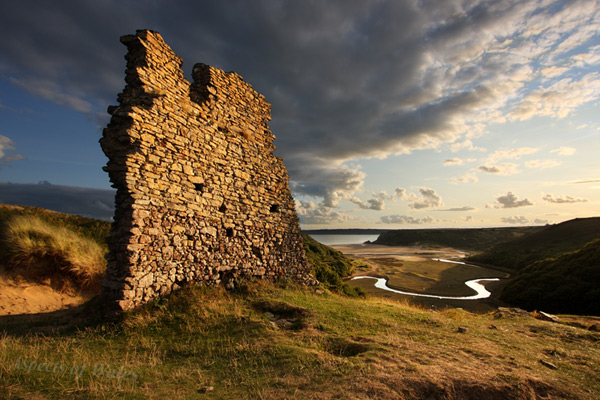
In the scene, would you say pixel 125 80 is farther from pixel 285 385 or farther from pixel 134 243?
pixel 285 385

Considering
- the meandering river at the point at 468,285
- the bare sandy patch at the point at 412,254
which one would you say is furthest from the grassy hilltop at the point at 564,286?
the bare sandy patch at the point at 412,254

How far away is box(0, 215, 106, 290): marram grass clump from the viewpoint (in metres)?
9.96

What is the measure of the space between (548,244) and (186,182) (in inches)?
2005

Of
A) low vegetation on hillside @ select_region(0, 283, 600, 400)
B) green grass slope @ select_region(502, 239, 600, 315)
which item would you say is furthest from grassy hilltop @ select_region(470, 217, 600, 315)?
low vegetation on hillside @ select_region(0, 283, 600, 400)

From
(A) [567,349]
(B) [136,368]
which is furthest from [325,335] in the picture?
(A) [567,349]

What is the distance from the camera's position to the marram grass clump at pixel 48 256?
9961mm

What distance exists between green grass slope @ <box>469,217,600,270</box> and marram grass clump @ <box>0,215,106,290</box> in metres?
43.4

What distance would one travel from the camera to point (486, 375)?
Answer: 13.8ft

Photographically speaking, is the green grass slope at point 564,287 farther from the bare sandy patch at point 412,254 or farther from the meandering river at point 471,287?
the bare sandy patch at point 412,254

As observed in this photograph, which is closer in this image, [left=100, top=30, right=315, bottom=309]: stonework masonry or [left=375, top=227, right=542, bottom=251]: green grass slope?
[left=100, top=30, right=315, bottom=309]: stonework masonry

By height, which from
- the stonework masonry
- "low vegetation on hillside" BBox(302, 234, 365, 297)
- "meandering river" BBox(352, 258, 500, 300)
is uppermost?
the stonework masonry

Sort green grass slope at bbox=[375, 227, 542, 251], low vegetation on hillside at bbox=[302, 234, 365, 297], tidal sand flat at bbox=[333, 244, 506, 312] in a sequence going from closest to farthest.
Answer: low vegetation on hillside at bbox=[302, 234, 365, 297] < tidal sand flat at bbox=[333, 244, 506, 312] < green grass slope at bbox=[375, 227, 542, 251]

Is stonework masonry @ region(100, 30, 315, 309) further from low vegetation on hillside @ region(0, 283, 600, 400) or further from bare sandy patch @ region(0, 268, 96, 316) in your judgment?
bare sandy patch @ region(0, 268, 96, 316)

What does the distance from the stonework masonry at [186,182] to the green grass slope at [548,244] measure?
38195 millimetres
